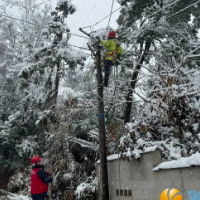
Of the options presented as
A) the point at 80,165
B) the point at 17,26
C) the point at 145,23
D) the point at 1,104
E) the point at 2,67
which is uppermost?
the point at 17,26

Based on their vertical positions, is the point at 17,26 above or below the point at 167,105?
above

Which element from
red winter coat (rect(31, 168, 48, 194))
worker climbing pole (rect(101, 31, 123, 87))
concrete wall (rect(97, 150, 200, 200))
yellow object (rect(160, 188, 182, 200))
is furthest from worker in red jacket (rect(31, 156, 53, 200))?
worker climbing pole (rect(101, 31, 123, 87))

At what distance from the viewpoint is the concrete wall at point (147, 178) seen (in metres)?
4.86

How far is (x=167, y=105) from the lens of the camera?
6.21 metres

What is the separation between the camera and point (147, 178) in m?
6.11

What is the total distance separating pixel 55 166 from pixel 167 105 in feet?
19.7

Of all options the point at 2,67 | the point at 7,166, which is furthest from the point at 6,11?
the point at 7,166

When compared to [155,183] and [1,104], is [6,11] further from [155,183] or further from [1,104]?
[155,183]

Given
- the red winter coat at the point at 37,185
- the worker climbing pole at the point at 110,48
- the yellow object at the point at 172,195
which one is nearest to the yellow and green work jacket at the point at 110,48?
the worker climbing pole at the point at 110,48

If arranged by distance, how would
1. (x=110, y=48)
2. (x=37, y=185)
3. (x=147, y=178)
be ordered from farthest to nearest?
(x=110, y=48) < (x=147, y=178) < (x=37, y=185)

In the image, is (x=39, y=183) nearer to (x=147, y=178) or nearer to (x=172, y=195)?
(x=147, y=178)

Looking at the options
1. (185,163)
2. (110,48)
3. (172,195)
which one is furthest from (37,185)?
(110,48)

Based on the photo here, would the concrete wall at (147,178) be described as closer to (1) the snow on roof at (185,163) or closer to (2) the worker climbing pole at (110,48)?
(1) the snow on roof at (185,163)

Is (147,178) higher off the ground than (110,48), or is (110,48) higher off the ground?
(110,48)
